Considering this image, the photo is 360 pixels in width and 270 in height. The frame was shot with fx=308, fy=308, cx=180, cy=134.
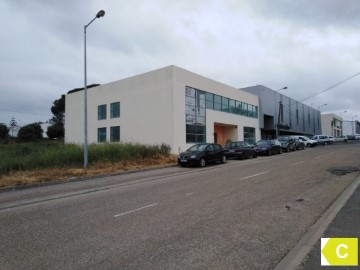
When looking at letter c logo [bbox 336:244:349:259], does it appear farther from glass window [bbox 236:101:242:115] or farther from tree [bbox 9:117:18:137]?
tree [bbox 9:117:18:137]

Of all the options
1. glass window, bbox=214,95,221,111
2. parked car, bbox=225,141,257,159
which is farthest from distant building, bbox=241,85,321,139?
parked car, bbox=225,141,257,159

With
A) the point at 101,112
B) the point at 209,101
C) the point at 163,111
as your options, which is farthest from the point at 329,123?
the point at 163,111

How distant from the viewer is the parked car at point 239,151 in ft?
84.1

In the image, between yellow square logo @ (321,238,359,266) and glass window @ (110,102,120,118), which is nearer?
yellow square logo @ (321,238,359,266)

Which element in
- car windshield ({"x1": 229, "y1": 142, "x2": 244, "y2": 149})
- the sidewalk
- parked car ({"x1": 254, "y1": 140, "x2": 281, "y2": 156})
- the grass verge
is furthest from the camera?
parked car ({"x1": 254, "y1": 140, "x2": 281, "y2": 156})

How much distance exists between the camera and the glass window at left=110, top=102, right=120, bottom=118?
1340 inches

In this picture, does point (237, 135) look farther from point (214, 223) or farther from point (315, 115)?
point (315, 115)

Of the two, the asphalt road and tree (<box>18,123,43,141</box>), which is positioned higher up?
tree (<box>18,123,43,141</box>)

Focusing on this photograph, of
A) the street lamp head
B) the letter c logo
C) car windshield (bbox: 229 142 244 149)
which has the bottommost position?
the letter c logo

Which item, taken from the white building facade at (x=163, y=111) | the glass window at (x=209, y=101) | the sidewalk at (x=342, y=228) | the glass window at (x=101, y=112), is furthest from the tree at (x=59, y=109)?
the sidewalk at (x=342, y=228)

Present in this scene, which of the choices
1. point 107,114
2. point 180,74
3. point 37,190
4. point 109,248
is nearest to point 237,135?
point 180,74

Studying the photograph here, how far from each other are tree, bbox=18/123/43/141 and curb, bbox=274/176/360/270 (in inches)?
2475

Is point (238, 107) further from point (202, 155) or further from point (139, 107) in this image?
point (202, 155)

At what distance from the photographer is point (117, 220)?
673 centimetres
